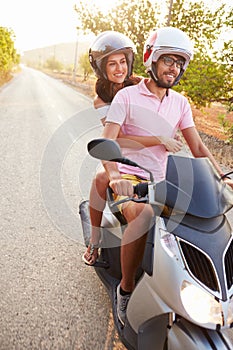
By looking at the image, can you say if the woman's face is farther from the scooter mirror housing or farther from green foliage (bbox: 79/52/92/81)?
green foliage (bbox: 79/52/92/81)

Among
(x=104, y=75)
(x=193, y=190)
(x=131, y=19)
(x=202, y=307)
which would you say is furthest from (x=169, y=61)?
(x=131, y=19)

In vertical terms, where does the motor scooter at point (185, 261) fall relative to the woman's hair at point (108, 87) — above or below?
below

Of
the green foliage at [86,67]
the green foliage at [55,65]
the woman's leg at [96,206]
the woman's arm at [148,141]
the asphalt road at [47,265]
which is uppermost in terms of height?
the woman's arm at [148,141]

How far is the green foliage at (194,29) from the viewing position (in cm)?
953

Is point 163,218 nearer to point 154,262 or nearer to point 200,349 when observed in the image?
point 154,262

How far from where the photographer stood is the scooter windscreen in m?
1.64

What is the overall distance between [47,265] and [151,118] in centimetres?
162

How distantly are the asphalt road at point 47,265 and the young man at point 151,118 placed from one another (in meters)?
0.47

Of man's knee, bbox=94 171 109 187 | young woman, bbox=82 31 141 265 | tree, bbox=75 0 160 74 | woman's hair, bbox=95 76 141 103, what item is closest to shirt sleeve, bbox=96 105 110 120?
young woman, bbox=82 31 141 265

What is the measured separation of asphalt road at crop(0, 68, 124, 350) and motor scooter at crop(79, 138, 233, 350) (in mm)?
752

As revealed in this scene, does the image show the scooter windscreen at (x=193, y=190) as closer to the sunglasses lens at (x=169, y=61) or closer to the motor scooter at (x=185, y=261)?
the motor scooter at (x=185, y=261)

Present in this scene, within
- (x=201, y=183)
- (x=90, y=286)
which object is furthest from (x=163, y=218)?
(x=90, y=286)

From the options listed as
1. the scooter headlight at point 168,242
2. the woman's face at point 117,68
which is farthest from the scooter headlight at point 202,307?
the woman's face at point 117,68

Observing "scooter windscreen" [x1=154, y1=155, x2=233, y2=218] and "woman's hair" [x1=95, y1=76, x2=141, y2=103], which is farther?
"woman's hair" [x1=95, y1=76, x2=141, y2=103]
